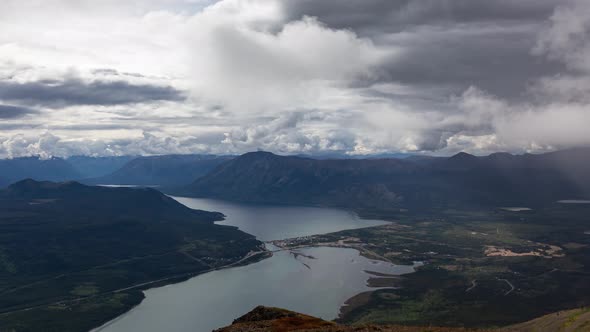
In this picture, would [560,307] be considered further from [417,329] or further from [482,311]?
[417,329]

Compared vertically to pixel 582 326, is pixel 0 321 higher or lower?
lower

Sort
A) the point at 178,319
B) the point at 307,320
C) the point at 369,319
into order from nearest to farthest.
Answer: the point at 307,320 < the point at 369,319 < the point at 178,319

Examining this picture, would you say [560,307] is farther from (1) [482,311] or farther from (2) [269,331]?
(2) [269,331]

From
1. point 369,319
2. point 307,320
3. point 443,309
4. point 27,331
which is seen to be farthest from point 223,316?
point 307,320

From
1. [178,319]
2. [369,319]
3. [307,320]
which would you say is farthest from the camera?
[178,319]

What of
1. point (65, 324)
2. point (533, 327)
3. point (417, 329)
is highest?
point (417, 329)

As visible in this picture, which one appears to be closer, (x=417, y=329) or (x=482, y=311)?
(x=417, y=329)

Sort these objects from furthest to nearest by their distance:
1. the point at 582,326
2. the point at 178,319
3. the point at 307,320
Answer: the point at 178,319, the point at 307,320, the point at 582,326

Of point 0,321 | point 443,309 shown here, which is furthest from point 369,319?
point 0,321

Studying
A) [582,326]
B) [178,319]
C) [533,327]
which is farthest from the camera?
[178,319]

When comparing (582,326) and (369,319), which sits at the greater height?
(582,326)
